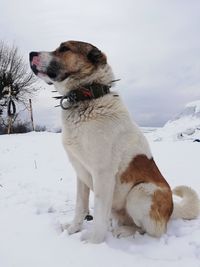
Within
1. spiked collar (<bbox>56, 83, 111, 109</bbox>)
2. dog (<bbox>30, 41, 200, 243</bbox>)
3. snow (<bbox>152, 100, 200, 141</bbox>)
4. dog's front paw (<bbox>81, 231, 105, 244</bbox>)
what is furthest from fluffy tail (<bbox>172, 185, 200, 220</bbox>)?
snow (<bbox>152, 100, 200, 141</bbox>)

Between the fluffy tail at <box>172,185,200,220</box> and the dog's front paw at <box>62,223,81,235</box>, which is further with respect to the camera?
the fluffy tail at <box>172,185,200,220</box>

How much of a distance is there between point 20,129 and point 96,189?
21220mm

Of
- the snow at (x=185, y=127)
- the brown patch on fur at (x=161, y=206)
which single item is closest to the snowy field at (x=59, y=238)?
the brown patch on fur at (x=161, y=206)

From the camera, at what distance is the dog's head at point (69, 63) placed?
9.34ft

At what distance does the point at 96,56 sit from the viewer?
9.55ft

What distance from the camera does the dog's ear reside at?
2904 mm

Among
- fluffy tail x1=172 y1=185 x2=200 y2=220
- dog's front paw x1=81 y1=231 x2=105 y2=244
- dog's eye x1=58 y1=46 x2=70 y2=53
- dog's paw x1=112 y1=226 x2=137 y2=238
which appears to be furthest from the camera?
fluffy tail x1=172 y1=185 x2=200 y2=220

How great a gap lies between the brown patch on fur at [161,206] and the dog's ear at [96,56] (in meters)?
1.24

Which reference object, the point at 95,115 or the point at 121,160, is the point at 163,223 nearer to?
the point at 121,160

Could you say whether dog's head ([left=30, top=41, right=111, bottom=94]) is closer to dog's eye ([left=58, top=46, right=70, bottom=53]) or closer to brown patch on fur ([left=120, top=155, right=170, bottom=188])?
dog's eye ([left=58, top=46, right=70, bottom=53])

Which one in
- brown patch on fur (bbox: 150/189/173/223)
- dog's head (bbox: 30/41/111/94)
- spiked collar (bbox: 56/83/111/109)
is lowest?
brown patch on fur (bbox: 150/189/173/223)

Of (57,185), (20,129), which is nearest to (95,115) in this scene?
(57,185)

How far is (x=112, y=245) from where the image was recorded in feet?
8.61

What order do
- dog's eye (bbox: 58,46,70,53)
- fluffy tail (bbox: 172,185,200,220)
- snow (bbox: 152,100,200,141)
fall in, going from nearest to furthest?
dog's eye (bbox: 58,46,70,53), fluffy tail (bbox: 172,185,200,220), snow (bbox: 152,100,200,141)
